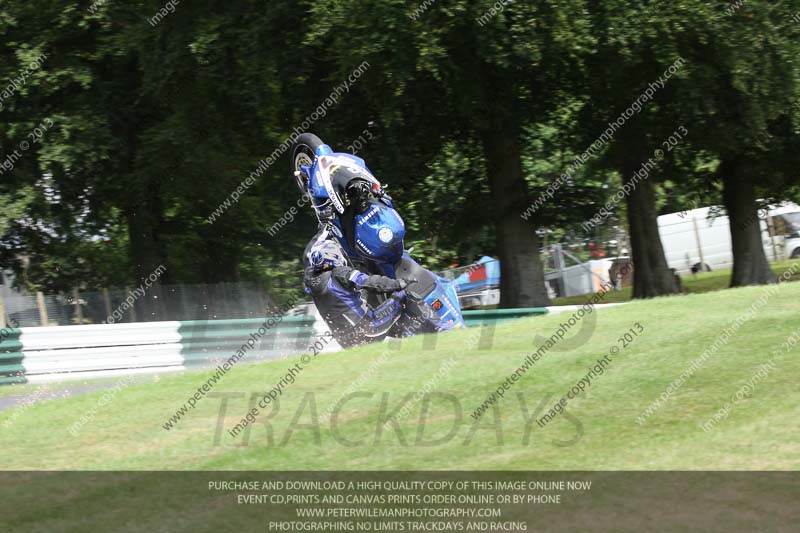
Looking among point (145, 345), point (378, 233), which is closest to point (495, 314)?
point (378, 233)

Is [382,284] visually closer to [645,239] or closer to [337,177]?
[337,177]

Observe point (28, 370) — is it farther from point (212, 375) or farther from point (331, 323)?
point (212, 375)

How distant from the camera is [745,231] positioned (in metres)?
26.0

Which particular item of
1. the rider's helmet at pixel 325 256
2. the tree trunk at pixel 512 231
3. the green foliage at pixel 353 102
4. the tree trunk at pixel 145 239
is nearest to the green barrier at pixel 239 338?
the green foliage at pixel 353 102

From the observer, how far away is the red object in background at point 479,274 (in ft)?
144

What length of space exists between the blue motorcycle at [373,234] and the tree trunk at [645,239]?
11.6 metres

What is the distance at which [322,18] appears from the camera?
19.8 m

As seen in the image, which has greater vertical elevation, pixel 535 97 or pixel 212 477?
pixel 535 97

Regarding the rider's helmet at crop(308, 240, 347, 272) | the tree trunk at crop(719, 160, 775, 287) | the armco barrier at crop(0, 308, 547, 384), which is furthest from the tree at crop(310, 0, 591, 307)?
the rider's helmet at crop(308, 240, 347, 272)

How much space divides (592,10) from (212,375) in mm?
12779

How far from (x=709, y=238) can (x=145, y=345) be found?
31.7 metres

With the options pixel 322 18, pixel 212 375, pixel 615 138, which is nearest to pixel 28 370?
pixel 212 375

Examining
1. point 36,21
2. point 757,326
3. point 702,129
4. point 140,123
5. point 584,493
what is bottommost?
point 584,493

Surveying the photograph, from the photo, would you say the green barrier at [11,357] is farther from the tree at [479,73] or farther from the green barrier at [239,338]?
the tree at [479,73]
